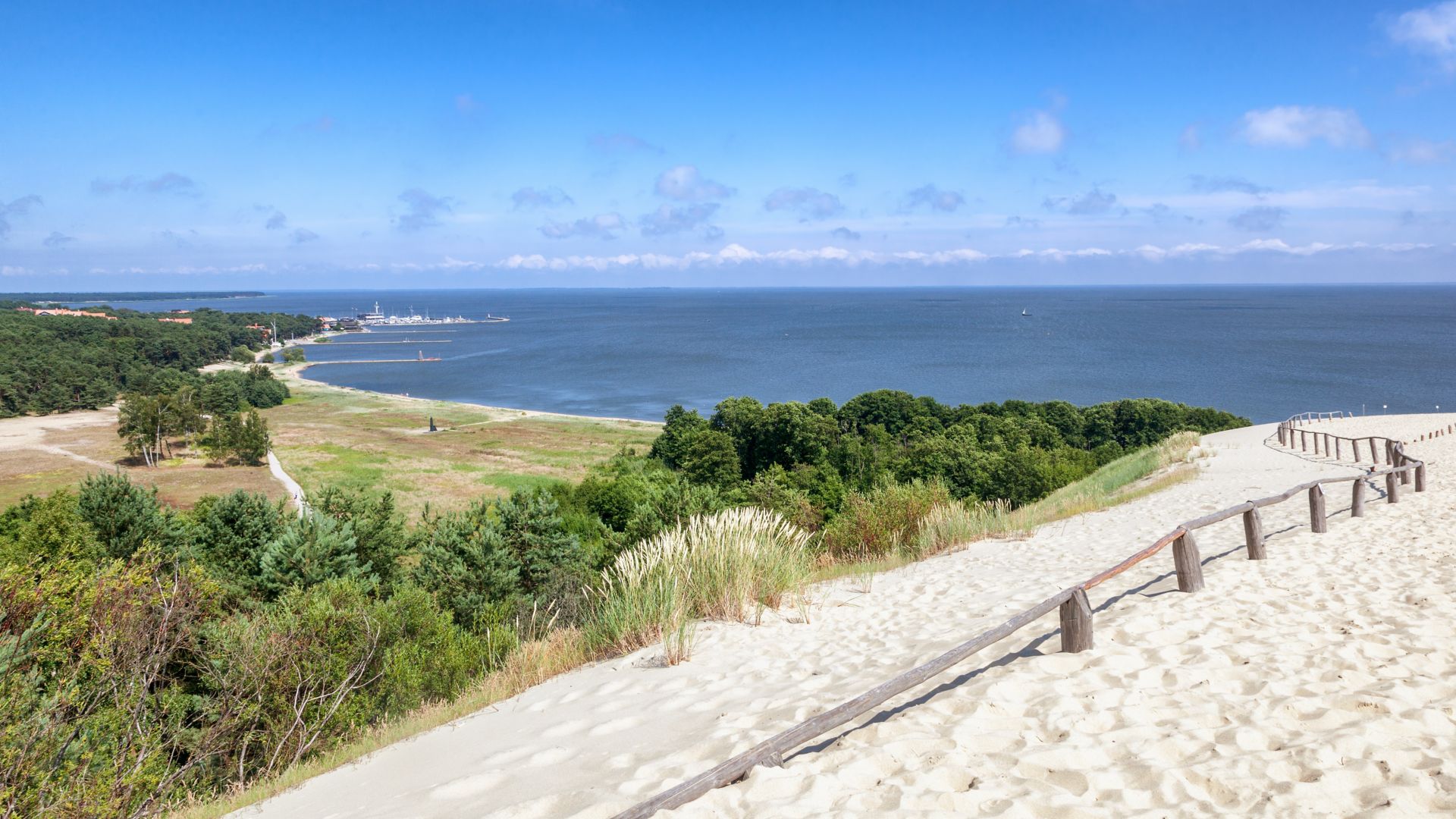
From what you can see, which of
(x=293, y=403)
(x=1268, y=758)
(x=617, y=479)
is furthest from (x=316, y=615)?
(x=293, y=403)

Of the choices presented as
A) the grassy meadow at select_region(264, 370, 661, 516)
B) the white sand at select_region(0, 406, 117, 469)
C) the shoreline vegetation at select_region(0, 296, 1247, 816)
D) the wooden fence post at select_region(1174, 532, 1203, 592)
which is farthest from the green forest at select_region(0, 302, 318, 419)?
the wooden fence post at select_region(1174, 532, 1203, 592)

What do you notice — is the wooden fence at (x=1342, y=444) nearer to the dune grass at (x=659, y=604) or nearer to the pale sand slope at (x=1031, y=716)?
the pale sand slope at (x=1031, y=716)

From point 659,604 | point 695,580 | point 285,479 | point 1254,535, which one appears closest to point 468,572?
point 695,580

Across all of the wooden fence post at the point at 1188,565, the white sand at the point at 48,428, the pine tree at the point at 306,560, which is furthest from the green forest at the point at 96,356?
the wooden fence post at the point at 1188,565

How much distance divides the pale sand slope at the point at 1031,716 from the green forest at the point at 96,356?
275 ft

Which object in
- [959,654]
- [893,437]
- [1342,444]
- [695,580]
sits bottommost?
[893,437]

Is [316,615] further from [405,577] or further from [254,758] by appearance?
[405,577]

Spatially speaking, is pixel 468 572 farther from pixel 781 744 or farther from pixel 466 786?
pixel 781 744

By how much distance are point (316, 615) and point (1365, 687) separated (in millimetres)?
10610

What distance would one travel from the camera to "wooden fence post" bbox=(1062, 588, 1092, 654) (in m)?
5.62

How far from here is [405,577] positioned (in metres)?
18.4

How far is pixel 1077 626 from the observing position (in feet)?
18.6

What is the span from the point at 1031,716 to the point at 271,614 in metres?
11.1

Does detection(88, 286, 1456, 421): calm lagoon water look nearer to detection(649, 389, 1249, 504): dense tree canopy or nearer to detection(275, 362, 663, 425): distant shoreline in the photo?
detection(275, 362, 663, 425): distant shoreline
